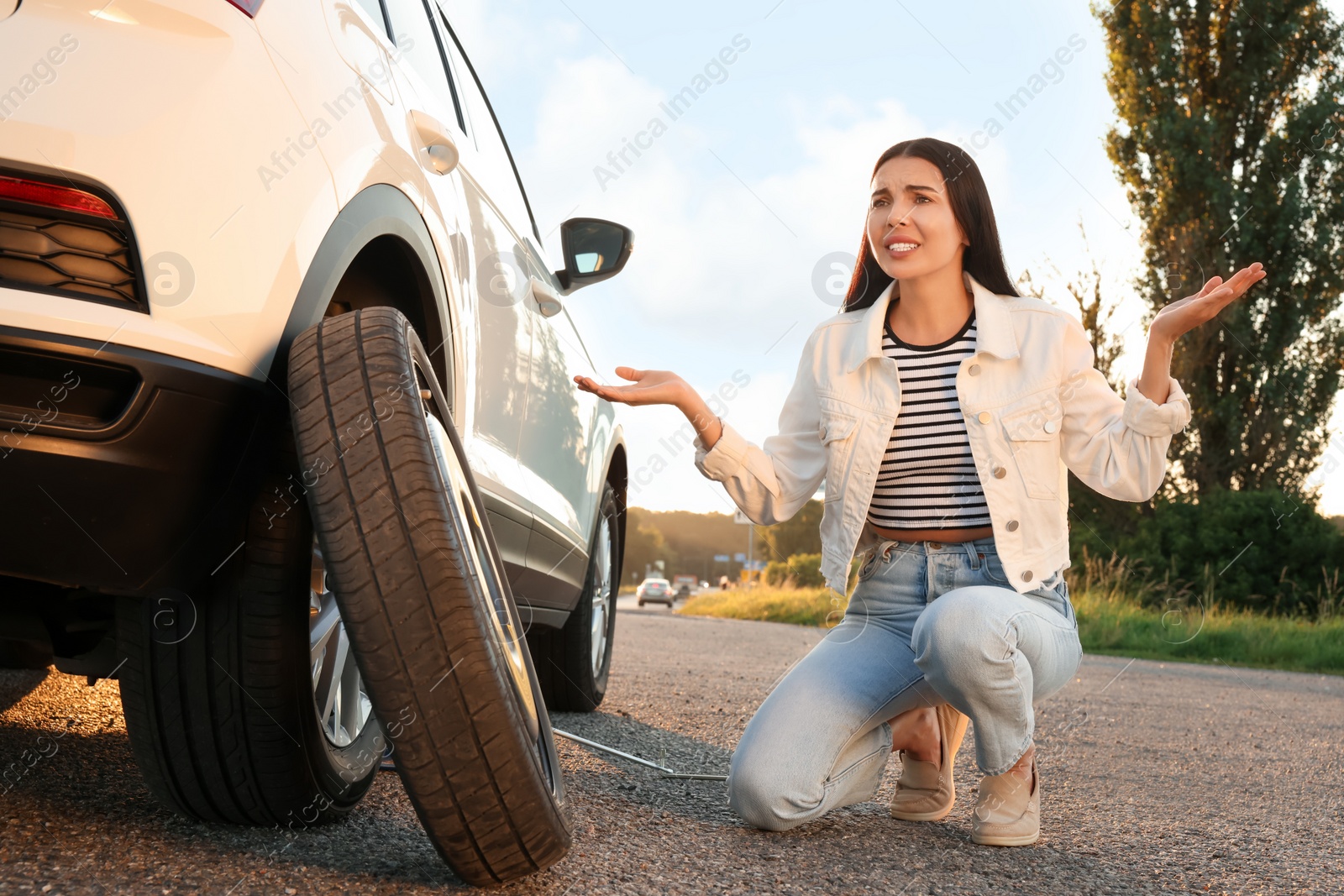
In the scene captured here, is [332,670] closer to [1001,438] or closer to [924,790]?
[924,790]

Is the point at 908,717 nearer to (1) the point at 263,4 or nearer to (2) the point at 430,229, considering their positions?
(2) the point at 430,229

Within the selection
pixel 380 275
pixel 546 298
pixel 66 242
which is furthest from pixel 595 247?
pixel 66 242

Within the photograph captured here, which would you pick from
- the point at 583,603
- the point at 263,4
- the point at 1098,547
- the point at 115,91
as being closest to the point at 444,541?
the point at 115,91

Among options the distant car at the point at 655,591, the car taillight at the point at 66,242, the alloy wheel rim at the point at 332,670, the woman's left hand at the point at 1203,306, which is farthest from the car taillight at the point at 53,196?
the distant car at the point at 655,591

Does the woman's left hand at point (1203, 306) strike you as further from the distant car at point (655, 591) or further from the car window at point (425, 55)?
the distant car at point (655, 591)

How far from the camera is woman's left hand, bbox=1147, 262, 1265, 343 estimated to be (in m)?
1.98

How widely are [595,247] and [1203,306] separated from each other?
5.88ft

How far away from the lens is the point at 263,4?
4.74ft

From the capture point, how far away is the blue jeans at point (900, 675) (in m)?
2.11

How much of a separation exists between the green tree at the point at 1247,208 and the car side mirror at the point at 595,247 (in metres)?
14.7

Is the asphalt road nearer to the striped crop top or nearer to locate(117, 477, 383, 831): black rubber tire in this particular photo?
locate(117, 477, 383, 831): black rubber tire

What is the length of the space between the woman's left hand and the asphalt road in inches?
40.6

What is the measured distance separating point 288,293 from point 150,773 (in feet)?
2.70

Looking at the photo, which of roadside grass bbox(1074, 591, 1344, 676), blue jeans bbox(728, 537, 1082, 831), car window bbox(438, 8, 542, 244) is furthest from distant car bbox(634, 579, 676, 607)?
blue jeans bbox(728, 537, 1082, 831)
